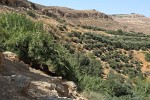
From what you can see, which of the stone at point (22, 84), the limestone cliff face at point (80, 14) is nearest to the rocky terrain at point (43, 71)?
the stone at point (22, 84)

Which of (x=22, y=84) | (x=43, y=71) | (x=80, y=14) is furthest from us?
(x=80, y=14)

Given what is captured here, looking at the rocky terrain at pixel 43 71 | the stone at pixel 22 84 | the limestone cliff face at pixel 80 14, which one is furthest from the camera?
the limestone cliff face at pixel 80 14

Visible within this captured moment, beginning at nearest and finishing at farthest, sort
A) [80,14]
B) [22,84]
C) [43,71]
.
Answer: [22,84], [43,71], [80,14]

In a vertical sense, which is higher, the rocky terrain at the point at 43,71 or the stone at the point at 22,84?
the stone at the point at 22,84

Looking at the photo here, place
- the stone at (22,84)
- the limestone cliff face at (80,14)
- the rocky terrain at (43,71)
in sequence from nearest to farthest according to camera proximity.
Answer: the stone at (22,84)
the rocky terrain at (43,71)
the limestone cliff face at (80,14)

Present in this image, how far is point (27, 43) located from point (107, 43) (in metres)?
49.2

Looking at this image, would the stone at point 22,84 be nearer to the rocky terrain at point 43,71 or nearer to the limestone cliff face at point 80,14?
the rocky terrain at point 43,71

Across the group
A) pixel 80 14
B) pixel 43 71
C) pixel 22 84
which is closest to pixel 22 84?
pixel 22 84

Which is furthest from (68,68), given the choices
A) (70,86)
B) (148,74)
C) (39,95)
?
(148,74)

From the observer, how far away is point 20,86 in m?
11.1

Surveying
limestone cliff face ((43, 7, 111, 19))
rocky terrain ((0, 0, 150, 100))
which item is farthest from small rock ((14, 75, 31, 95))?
limestone cliff face ((43, 7, 111, 19))

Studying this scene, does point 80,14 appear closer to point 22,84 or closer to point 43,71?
point 43,71

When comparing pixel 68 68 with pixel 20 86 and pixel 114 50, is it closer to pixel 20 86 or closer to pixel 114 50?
pixel 20 86

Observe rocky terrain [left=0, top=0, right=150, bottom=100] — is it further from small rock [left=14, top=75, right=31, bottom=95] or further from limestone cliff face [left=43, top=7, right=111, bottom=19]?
limestone cliff face [left=43, top=7, right=111, bottom=19]
